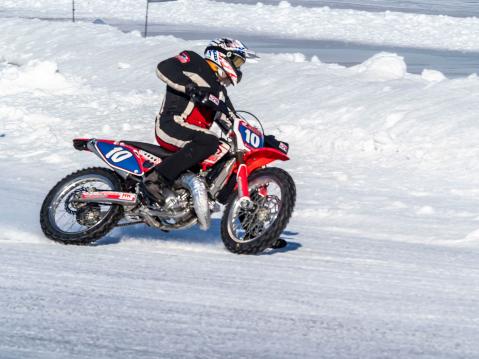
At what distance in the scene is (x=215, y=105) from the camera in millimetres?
7609

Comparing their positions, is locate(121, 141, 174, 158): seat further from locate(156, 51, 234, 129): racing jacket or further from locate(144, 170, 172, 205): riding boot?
locate(156, 51, 234, 129): racing jacket

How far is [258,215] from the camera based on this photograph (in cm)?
782

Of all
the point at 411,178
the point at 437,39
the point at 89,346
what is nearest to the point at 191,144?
the point at 89,346

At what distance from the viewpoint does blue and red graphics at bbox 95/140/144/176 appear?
821 centimetres

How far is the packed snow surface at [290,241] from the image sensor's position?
5.30 meters

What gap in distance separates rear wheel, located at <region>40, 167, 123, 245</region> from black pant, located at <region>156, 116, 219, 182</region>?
601 millimetres

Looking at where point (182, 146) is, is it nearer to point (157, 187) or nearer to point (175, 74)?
point (157, 187)

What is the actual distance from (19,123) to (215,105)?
884cm

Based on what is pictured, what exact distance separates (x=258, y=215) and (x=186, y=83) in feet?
3.97

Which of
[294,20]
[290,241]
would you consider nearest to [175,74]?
[290,241]

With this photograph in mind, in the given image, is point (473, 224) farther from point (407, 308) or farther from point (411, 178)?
point (407, 308)

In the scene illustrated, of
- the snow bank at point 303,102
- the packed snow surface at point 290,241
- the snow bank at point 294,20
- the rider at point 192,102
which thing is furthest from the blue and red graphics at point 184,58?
the snow bank at point 294,20

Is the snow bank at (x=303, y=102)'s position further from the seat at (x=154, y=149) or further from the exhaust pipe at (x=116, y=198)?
the exhaust pipe at (x=116, y=198)

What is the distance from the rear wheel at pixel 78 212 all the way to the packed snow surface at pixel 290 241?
15 cm
